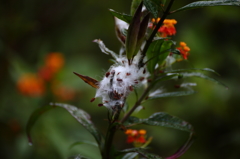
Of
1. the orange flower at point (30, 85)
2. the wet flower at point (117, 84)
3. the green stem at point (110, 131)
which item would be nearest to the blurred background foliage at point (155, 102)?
the orange flower at point (30, 85)

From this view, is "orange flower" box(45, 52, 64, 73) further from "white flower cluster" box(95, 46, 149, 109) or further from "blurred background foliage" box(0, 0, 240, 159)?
"white flower cluster" box(95, 46, 149, 109)

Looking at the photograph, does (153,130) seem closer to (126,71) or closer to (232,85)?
(232,85)

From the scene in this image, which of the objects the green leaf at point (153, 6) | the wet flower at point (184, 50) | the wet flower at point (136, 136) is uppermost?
the green leaf at point (153, 6)

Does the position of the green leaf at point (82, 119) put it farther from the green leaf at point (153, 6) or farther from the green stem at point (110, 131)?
the green leaf at point (153, 6)

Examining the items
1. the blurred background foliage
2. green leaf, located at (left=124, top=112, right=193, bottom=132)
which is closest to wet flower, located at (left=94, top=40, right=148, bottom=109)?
green leaf, located at (left=124, top=112, right=193, bottom=132)

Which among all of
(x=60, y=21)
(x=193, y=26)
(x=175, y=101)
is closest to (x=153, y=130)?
(x=175, y=101)

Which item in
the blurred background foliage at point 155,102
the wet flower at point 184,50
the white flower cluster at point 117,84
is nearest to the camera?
the white flower cluster at point 117,84
